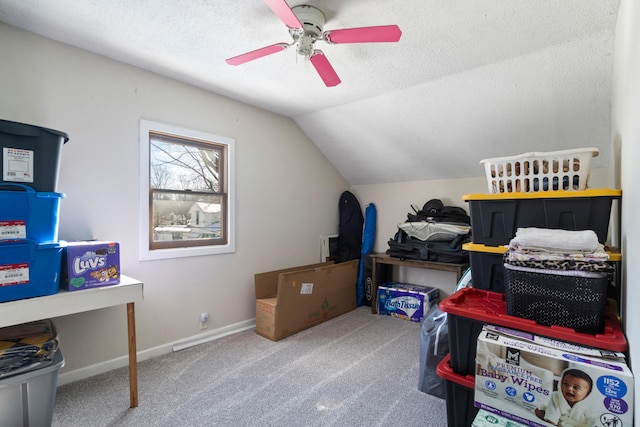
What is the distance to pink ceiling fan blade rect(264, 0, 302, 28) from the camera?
1.32m

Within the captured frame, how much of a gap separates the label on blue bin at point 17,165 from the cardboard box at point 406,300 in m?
3.21

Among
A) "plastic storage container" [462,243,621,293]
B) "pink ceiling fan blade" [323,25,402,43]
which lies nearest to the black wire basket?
"plastic storage container" [462,243,621,293]

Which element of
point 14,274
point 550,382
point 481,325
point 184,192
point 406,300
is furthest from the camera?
point 406,300

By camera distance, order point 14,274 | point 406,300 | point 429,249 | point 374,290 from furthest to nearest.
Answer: point 374,290
point 406,300
point 429,249
point 14,274

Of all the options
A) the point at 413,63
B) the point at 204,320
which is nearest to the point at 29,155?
the point at 204,320

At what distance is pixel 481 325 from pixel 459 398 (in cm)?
38

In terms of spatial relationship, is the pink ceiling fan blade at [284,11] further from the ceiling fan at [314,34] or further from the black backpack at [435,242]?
the black backpack at [435,242]

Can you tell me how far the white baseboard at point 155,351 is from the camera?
211 centimetres

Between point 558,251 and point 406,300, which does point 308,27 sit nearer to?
point 558,251

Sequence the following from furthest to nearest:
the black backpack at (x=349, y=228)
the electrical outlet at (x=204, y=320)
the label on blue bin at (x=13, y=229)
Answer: the black backpack at (x=349, y=228) → the electrical outlet at (x=204, y=320) → the label on blue bin at (x=13, y=229)

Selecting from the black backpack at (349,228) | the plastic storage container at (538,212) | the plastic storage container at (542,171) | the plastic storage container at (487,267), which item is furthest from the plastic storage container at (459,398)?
the black backpack at (349,228)

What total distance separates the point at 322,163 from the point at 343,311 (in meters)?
1.84

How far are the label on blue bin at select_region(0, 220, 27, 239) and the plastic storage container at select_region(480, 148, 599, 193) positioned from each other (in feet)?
7.70

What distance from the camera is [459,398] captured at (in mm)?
1440
